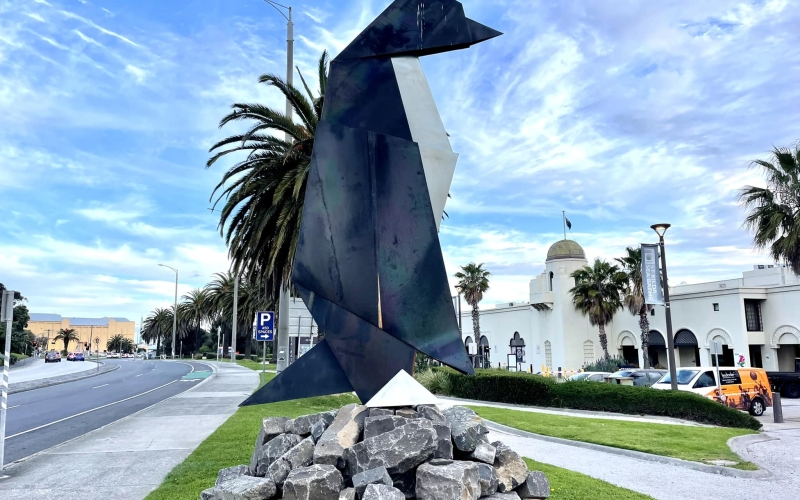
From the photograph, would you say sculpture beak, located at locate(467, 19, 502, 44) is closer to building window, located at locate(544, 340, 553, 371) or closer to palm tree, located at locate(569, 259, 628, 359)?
palm tree, located at locate(569, 259, 628, 359)

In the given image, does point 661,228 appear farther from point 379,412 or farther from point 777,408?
point 379,412

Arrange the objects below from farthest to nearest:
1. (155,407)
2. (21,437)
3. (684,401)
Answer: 1. (155,407)
2. (684,401)
3. (21,437)

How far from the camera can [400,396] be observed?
6234 mm

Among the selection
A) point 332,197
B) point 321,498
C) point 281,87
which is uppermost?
point 281,87

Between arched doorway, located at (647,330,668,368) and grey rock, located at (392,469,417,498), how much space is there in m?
40.2

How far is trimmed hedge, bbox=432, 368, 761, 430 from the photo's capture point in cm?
1656

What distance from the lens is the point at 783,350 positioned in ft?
120

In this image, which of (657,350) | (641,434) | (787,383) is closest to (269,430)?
(641,434)

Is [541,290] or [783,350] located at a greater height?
[541,290]

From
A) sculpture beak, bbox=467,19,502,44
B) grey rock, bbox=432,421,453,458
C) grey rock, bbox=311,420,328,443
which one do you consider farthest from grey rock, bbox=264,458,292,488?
sculpture beak, bbox=467,19,502,44

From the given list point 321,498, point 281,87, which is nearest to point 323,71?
point 281,87

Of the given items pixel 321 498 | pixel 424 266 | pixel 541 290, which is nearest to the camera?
pixel 321 498

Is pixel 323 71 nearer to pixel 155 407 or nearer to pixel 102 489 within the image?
pixel 155 407

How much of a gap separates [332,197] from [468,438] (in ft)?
10.7
